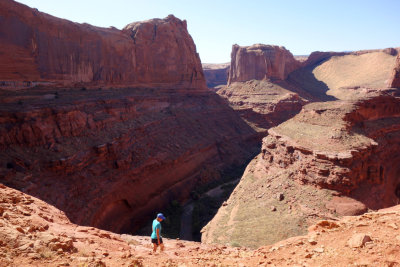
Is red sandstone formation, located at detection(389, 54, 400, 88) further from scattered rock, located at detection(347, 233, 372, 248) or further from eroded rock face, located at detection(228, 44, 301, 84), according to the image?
scattered rock, located at detection(347, 233, 372, 248)

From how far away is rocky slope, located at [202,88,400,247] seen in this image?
18547 mm

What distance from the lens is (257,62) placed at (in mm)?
73375

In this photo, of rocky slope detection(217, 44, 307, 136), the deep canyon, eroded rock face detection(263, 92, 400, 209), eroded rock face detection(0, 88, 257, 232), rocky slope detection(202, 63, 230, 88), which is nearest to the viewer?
the deep canyon

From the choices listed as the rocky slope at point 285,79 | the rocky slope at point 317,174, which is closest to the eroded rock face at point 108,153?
the rocky slope at point 317,174

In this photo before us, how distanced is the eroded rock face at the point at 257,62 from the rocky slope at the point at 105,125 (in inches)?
1170

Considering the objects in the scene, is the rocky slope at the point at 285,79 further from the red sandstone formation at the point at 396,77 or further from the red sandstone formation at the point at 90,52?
the red sandstone formation at the point at 90,52

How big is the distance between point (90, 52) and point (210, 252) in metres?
33.3

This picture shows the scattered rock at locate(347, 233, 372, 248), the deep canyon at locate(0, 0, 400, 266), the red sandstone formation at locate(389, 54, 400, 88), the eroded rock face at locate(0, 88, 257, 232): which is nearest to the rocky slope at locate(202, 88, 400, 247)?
the deep canyon at locate(0, 0, 400, 266)

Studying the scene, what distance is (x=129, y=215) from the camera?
83.7 feet

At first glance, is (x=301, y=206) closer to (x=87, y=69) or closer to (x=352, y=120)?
(x=352, y=120)

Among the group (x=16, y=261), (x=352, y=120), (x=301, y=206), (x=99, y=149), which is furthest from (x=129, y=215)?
(x=352, y=120)

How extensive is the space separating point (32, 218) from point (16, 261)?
10.5 ft

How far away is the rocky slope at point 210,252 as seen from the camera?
21.5ft

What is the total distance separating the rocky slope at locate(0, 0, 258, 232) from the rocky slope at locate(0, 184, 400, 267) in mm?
11004
